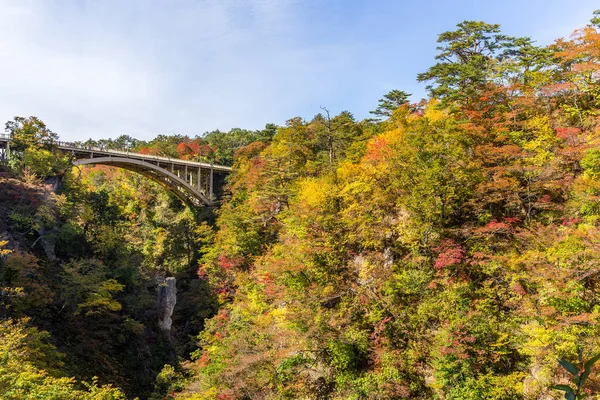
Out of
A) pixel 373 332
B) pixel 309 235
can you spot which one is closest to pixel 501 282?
pixel 373 332

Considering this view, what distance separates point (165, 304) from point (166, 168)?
529 inches

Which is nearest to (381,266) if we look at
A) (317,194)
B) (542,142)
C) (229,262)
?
(317,194)

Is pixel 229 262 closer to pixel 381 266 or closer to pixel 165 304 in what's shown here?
pixel 165 304

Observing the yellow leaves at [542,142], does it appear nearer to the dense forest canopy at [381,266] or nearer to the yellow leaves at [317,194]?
the dense forest canopy at [381,266]

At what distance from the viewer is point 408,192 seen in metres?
15.9

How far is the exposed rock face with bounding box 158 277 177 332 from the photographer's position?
23953 mm

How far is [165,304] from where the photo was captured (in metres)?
24.1

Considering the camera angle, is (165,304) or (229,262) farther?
(229,262)

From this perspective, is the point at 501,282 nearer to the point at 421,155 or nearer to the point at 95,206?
the point at 421,155

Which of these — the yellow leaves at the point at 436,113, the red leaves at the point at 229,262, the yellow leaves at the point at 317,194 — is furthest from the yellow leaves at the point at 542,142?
the red leaves at the point at 229,262

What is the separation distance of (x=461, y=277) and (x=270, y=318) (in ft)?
27.5

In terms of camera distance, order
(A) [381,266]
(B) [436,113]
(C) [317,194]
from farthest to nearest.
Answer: (B) [436,113]
(C) [317,194]
(A) [381,266]

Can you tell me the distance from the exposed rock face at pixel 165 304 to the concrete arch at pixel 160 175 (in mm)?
10027

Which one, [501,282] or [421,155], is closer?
[501,282]
